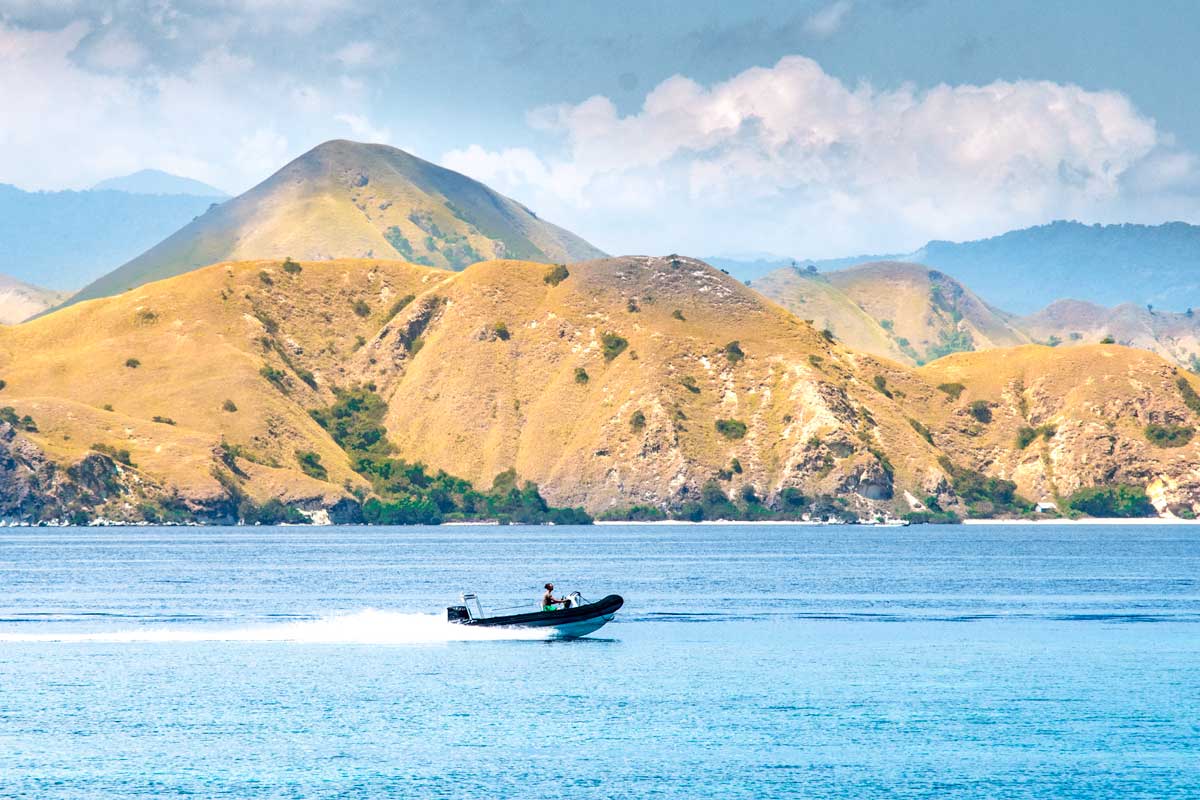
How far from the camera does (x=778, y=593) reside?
136000 mm

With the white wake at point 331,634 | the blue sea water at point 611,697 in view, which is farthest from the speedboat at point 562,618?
the blue sea water at point 611,697

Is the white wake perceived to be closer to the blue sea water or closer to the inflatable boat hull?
the blue sea water

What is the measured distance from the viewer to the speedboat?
97.9 metres

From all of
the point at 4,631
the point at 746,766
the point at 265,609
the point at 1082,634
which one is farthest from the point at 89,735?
the point at 1082,634

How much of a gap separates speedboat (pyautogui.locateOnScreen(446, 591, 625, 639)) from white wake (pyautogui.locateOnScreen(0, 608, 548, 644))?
62 cm

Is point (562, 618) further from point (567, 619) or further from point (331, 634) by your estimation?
point (331, 634)

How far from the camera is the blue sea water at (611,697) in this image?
60.6 metres

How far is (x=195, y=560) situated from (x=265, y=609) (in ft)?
240

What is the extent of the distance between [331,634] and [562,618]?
13892mm

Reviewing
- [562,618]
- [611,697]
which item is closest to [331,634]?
[562,618]

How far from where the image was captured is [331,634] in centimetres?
10062

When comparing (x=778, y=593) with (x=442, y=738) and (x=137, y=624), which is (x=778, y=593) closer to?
(x=137, y=624)

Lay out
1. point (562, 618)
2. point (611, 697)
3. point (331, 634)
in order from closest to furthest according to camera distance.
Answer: point (611, 697) < point (562, 618) < point (331, 634)

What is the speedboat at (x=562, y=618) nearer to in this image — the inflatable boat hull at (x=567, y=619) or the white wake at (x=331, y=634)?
the inflatable boat hull at (x=567, y=619)
